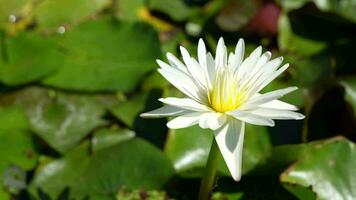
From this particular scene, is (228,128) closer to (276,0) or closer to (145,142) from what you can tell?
(145,142)

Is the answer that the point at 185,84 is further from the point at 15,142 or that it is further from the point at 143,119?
the point at 15,142

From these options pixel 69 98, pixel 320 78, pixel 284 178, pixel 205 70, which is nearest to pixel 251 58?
pixel 205 70

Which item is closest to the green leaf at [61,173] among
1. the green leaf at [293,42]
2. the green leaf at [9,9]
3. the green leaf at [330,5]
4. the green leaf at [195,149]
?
the green leaf at [195,149]

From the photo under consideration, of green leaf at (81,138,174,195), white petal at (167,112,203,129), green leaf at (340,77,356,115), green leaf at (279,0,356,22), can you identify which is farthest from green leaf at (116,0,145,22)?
white petal at (167,112,203,129)

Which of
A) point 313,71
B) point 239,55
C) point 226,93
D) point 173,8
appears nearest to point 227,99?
point 226,93

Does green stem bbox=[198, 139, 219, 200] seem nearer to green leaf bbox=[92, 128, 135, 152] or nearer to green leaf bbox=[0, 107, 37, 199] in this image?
green leaf bbox=[92, 128, 135, 152]

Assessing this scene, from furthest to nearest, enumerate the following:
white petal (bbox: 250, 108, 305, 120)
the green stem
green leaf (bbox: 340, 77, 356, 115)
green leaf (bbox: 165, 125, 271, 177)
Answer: green leaf (bbox: 340, 77, 356, 115) → green leaf (bbox: 165, 125, 271, 177) → the green stem → white petal (bbox: 250, 108, 305, 120)

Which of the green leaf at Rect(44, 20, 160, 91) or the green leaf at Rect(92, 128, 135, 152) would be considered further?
the green leaf at Rect(44, 20, 160, 91)

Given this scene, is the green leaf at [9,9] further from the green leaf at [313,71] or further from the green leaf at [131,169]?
the green leaf at [313,71]
